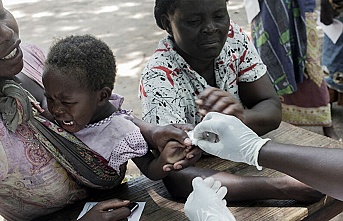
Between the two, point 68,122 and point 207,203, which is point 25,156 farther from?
point 207,203

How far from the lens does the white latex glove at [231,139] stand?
1.68m

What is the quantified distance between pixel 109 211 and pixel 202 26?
0.81 metres

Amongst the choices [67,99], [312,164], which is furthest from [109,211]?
[312,164]

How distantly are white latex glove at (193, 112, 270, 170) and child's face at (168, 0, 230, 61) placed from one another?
357 millimetres

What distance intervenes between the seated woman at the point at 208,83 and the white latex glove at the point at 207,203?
0.14 meters

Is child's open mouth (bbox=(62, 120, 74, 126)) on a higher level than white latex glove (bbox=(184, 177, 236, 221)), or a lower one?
higher

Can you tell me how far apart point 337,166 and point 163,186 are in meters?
0.73

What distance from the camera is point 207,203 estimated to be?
167 centimetres

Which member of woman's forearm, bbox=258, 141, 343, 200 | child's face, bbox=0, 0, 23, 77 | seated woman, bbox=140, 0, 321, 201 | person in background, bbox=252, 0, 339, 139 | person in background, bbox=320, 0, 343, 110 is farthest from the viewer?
person in background, bbox=320, 0, 343, 110

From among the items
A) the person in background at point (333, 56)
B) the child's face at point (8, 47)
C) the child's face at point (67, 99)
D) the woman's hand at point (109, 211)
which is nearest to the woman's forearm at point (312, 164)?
the woman's hand at point (109, 211)

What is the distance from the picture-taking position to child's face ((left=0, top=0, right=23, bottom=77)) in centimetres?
163

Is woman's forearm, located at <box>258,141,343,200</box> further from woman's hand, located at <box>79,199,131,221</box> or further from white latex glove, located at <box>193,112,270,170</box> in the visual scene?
woman's hand, located at <box>79,199,131,221</box>

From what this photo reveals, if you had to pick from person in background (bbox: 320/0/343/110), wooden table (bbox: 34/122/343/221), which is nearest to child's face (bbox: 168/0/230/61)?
wooden table (bbox: 34/122/343/221)

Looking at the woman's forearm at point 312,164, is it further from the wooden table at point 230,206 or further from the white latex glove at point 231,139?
the wooden table at point 230,206
